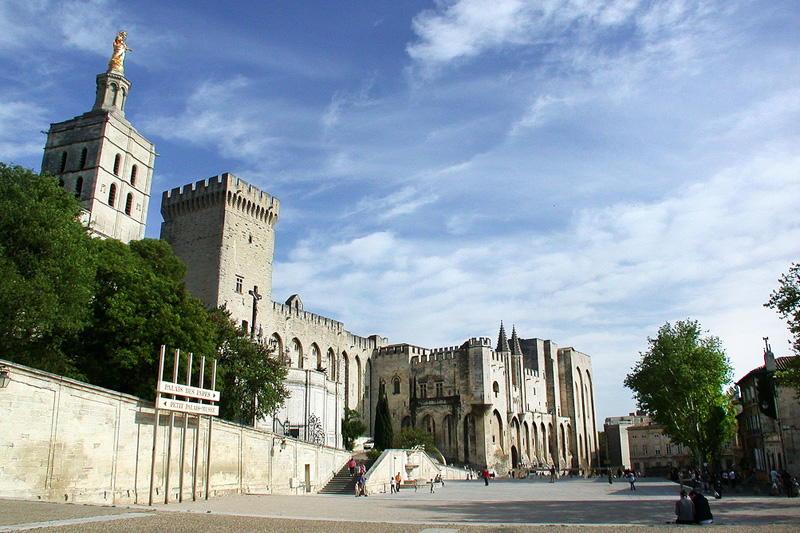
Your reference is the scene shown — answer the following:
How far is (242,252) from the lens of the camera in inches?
1464

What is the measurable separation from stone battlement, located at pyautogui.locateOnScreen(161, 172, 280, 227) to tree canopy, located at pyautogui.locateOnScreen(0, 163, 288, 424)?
444 inches

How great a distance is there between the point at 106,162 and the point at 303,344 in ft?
58.0

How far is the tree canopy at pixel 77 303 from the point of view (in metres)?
17.7

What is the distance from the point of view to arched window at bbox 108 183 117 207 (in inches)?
1615

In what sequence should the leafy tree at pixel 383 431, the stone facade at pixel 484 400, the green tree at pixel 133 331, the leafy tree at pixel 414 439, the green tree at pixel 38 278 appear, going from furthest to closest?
1. the stone facade at pixel 484 400
2. the leafy tree at pixel 414 439
3. the leafy tree at pixel 383 431
4. the green tree at pixel 133 331
5. the green tree at pixel 38 278

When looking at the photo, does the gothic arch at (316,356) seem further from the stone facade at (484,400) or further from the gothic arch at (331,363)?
the stone facade at (484,400)

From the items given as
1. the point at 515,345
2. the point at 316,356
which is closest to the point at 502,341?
the point at 515,345

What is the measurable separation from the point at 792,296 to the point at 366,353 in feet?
123

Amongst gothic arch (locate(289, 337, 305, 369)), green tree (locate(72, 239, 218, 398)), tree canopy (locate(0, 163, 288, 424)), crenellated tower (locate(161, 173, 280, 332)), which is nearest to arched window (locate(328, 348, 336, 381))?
gothic arch (locate(289, 337, 305, 369))

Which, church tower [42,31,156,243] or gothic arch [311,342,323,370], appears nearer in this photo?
church tower [42,31,156,243]

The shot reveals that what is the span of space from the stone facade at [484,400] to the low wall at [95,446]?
25012 mm

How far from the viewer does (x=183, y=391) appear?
663 inches

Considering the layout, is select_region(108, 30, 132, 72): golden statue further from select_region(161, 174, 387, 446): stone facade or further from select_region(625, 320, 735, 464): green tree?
select_region(625, 320, 735, 464): green tree

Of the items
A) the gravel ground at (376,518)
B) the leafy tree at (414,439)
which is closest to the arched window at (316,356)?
the leafy tree at (414,439)
